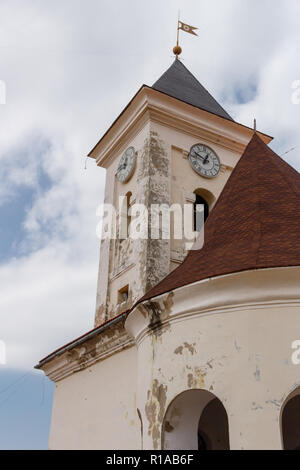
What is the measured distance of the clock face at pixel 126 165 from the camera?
506 inches

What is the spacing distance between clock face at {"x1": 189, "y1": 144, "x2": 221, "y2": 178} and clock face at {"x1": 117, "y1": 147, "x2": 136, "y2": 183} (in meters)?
1.43

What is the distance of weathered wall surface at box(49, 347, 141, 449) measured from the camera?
354 inches

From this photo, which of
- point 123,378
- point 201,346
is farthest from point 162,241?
point 201,346

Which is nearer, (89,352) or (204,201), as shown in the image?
(89,352)

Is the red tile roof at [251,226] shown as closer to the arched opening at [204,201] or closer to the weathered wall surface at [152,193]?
the weathered wall surface at [152,193]

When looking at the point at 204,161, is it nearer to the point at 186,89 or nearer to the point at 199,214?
the point at 199,214

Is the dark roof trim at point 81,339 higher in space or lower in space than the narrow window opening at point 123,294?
lower

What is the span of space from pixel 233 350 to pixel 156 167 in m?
6.48

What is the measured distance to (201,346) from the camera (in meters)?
6.75

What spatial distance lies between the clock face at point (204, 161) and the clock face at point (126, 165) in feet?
4.70

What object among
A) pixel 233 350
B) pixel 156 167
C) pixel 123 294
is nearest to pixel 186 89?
pixel 156 167

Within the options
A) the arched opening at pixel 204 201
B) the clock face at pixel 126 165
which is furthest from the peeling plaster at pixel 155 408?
the clock face at pixel 126 165

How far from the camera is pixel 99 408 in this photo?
393 inches

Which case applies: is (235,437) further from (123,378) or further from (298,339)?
(123,378)
